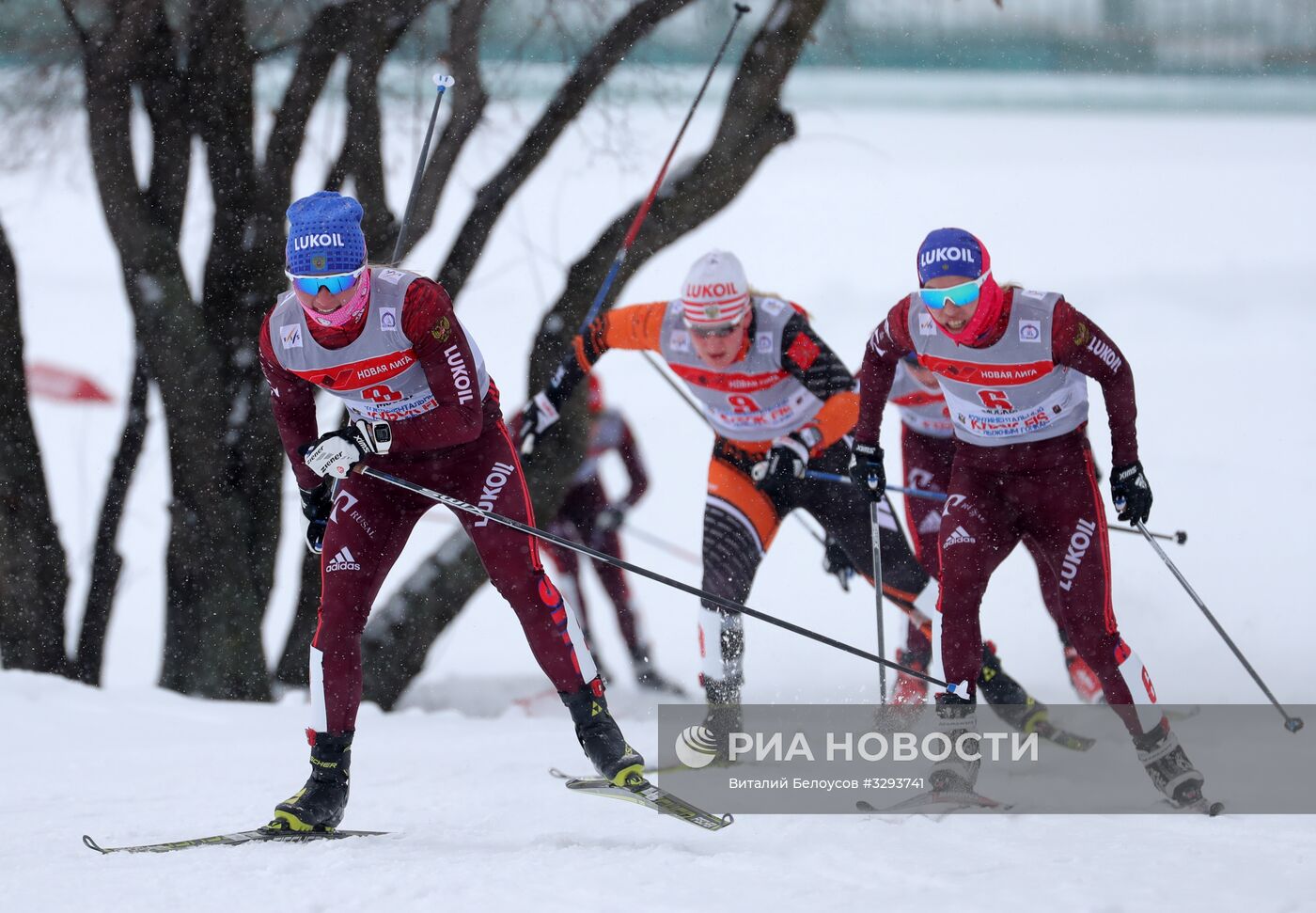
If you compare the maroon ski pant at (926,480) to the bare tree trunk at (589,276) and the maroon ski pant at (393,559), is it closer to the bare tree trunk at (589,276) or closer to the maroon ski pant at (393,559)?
the bare tree trunk at (589,276)

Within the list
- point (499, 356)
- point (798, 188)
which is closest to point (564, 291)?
point (499, 356)

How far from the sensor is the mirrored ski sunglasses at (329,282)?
11.3 feet

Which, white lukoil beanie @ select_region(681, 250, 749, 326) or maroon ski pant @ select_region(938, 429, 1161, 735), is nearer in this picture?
maroon ski pant @ select_region(938, 429, 1161, 735)

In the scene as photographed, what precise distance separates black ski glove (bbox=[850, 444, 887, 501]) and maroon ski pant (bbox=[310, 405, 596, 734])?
113cm

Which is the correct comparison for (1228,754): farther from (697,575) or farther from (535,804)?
(697,575)

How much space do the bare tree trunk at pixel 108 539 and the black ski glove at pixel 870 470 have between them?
4196 millimetres

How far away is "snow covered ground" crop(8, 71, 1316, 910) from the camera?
3117 millimetres

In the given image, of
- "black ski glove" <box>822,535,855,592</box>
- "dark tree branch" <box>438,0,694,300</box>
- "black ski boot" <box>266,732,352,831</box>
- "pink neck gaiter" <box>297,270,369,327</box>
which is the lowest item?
"black ski boot" <box>266,732,352,831</box>

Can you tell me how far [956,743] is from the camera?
383 centimetres

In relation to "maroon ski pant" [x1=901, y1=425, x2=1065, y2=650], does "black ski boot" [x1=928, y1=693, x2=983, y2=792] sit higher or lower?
lower

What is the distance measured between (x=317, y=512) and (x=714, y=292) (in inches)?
60.1

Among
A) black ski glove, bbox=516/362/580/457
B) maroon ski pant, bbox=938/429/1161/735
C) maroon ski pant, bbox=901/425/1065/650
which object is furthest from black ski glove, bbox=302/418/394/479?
maroon ski pant, bbox=901/425/1065/650

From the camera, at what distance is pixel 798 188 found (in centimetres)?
1659

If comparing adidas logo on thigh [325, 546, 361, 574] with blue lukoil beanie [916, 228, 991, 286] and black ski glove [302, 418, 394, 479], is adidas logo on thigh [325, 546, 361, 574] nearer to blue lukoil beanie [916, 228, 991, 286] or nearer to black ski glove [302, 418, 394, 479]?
black ski glove [302, 418, 394, 479]
